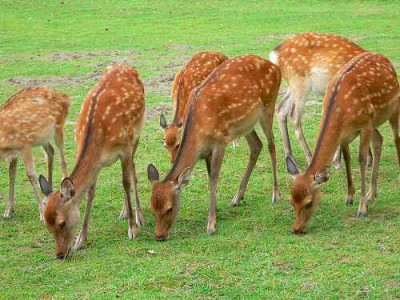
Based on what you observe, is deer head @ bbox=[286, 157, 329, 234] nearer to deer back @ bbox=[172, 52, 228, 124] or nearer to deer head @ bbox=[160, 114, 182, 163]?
deer head @ bbox=[160, 114, 182, 163]

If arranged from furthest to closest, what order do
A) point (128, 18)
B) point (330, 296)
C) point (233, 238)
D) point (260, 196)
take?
1. point (128, 18)
2. point (260, 196)
3. point (233, 238)
4. point (330, 296)

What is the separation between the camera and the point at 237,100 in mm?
8203

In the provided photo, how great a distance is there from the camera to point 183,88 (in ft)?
32.2

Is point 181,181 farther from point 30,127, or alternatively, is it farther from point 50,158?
point 50,158

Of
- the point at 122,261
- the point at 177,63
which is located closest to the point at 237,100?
the point at 122,261

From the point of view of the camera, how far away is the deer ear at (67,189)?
7000mm

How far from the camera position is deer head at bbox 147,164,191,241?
24.5ft

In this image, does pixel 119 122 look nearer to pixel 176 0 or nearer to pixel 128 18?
pixel 128 18

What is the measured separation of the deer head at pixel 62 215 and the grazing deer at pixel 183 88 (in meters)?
2.40

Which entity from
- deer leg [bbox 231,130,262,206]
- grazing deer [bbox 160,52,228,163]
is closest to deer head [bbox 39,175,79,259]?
deer leg [bbox 231,130,262,206]

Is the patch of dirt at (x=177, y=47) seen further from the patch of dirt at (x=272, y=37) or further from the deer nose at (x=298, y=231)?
the deer nose at (x=298, y=231)

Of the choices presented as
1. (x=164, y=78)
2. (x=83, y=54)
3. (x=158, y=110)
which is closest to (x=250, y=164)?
(x=158, y=110)

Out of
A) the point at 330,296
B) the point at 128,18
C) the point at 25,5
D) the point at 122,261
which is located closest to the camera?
the point at 330,296

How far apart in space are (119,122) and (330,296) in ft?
9.04
